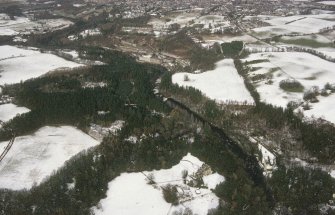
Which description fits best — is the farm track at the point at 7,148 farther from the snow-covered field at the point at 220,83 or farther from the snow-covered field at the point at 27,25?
the snow-covered field at the point at 27,25

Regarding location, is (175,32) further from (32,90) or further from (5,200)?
(5,200)

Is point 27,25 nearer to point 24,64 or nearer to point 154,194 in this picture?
point 24,64

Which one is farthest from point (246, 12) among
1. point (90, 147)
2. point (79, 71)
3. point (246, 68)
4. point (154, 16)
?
point (90, 147)

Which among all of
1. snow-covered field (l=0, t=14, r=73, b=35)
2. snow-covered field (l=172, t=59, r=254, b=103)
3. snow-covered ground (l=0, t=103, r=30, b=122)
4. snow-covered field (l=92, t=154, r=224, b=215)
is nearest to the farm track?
snow-covered ground (l=0, t=103, r=30, b=122)

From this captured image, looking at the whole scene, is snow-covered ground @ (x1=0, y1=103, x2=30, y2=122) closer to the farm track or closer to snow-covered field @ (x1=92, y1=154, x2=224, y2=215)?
the farm track

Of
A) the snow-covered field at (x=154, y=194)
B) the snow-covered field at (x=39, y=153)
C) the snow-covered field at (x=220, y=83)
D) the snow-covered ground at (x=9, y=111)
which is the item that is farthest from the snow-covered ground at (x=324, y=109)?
the snow-covered ground at (x=9, y=111)

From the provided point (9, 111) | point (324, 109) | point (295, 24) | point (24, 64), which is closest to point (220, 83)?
point (324, 109)
